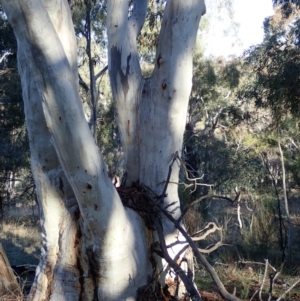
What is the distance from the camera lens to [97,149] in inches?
130

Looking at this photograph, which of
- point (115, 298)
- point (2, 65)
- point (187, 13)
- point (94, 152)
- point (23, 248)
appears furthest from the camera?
point (2, 65)

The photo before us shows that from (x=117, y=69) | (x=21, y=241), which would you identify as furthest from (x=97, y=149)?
(x=21, y=241)

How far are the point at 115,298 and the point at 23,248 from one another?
8160mm

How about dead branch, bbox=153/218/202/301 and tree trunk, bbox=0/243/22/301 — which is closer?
dead branch, bbox=153/218/202/301

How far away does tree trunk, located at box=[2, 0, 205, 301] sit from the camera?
3.13m

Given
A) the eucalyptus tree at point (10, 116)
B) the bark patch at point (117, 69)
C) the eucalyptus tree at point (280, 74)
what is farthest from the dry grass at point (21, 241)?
the eucalyptus tree at point (280, 74)

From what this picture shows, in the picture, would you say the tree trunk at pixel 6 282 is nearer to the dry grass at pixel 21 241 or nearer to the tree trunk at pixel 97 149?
the tree trunk at pixel 97 149

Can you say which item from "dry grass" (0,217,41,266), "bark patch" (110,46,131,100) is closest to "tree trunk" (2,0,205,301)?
"bark patch" (110,46,131,100)

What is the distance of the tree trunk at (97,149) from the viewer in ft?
10.3

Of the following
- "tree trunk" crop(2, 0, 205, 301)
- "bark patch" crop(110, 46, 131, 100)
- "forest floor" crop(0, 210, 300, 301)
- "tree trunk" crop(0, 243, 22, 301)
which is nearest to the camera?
"tree trunk" crop(2, 0, 205, 301)

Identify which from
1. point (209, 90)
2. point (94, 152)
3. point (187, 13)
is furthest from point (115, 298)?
point (209, 90)

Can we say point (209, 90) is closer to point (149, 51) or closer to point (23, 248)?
point (149, 51)

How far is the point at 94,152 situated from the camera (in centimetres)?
324

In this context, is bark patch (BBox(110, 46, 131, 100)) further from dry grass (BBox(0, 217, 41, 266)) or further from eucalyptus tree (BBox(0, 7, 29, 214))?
eucalyptus tree (BBox(0, 7, 29, 214))
